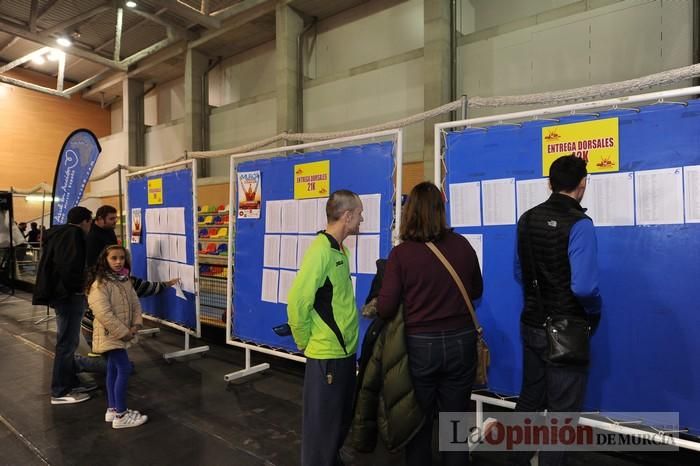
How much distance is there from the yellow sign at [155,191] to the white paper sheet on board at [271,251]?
1680mm

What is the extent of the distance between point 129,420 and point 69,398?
30.0 inches

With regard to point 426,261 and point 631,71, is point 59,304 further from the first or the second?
point 631,71

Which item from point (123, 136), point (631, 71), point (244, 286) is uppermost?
point (123, 136)

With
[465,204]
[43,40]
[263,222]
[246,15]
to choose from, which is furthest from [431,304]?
[43,40]

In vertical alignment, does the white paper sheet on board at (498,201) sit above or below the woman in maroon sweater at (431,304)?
above

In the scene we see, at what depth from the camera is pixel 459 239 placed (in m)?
1.69

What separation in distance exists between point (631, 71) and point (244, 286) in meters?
5.18

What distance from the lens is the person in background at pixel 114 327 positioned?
2738 mm

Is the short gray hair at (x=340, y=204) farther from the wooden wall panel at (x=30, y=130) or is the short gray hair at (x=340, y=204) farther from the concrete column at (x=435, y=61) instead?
the wooden wall panel at (x=30, y=130)

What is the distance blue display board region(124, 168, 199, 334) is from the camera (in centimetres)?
405

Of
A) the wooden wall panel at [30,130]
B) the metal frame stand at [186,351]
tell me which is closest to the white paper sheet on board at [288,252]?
the metal frame stand at [186,351]

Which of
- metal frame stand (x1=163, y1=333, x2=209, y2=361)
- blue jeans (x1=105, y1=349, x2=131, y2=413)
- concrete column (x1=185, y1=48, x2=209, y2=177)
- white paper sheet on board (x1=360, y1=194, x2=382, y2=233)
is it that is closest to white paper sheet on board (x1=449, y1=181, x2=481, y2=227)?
white paper sheet on board (x1=360, y1=194, x2=382, y2=233)

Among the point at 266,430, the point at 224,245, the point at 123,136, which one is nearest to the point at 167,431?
the point at 266,430

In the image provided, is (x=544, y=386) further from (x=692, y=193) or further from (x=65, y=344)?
(x=65, y=344)
